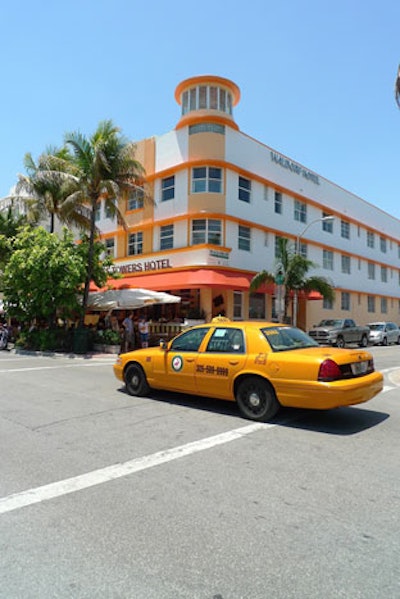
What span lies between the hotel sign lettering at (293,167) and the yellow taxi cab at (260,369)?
22545mm

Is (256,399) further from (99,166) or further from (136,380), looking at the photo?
(99,166)

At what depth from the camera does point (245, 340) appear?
22.8 ft

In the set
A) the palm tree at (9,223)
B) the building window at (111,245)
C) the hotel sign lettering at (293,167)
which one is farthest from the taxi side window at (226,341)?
Answer: the building window at (111,245)

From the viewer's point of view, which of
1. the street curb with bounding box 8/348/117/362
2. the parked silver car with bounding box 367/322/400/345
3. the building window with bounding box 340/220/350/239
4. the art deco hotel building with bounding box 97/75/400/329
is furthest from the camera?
the building window with bounding box 340/220/350/239

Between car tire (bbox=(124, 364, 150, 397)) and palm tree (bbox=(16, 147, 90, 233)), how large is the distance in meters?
13.6

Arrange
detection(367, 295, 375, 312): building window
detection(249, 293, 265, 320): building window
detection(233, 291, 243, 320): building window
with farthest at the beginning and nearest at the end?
detection(367, 295, 375, 312): building window < detection(249, 293, 265, 320): building window < detection(233, 291, 243, 320): building window

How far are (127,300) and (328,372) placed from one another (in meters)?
14.6

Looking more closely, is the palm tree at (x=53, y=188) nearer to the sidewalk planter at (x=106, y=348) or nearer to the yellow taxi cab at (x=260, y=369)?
the sidewalk planter at (x=106, y=348)

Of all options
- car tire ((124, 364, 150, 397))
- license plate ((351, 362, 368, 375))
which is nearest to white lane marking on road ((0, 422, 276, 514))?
license plate ((351, 362, 368, 375))

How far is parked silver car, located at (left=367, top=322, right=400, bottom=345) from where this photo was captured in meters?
27.9

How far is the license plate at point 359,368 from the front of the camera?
6363 mm

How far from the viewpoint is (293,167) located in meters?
29.3

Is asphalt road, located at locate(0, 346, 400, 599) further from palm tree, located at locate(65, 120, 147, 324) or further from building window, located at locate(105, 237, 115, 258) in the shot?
building window, located at locate(105, 237, 115, 258)

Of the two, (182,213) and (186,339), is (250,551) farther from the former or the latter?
(182,213)
